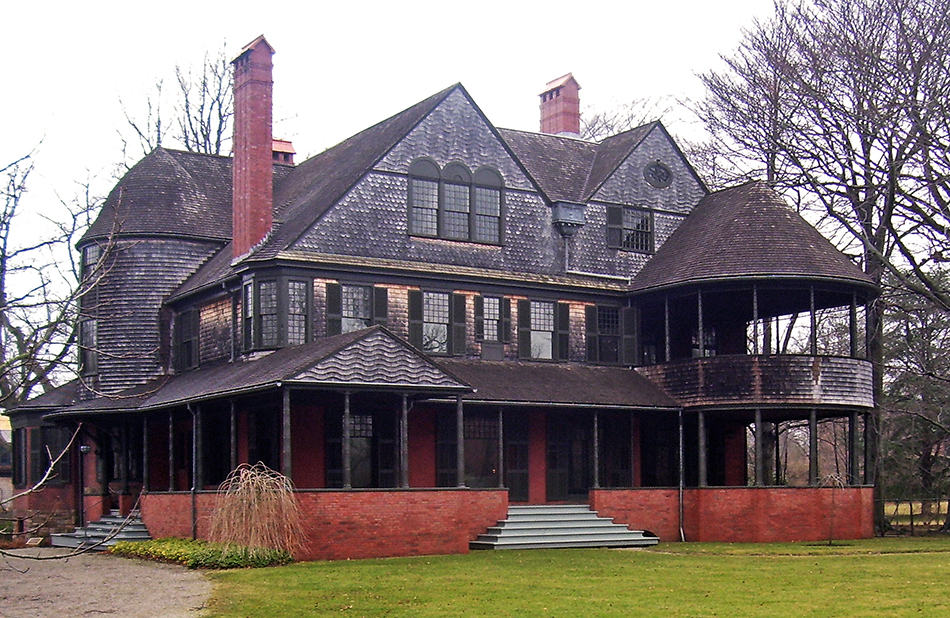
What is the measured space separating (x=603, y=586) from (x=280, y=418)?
1095 cm

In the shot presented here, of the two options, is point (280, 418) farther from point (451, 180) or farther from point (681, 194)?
point (681, 194)

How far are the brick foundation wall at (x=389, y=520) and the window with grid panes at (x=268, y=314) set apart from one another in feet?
13.1

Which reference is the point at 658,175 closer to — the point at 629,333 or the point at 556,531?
the point at 629,333

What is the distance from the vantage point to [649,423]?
3397 cm

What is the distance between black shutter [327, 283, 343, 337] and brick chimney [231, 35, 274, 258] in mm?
2444

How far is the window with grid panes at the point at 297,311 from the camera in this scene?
2947 cm

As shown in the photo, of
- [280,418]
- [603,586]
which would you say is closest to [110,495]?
[280,418]

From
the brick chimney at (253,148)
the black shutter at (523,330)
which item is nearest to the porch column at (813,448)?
the black shutter at (523,330)

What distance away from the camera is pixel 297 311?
97.0ft

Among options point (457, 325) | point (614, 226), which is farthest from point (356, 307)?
point (614, 226)

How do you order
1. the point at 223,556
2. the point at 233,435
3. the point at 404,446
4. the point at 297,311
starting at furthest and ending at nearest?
the point at 297,311 → the point at 233,435 → the point at 404,446 → the point at 223,556

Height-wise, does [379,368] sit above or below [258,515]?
above

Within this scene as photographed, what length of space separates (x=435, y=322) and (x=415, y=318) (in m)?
0.58

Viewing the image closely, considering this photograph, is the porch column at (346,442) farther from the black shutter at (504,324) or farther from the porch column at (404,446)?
the black shutter at (504,324)
